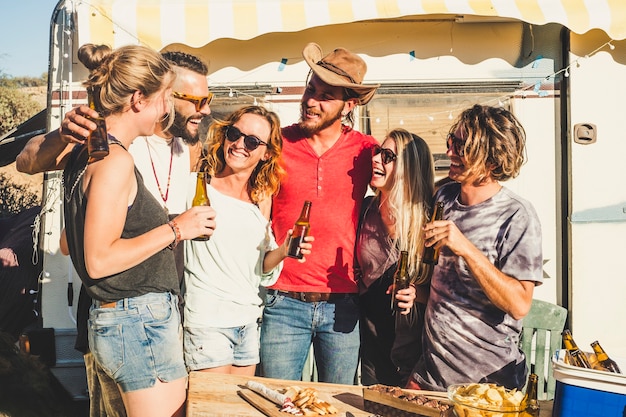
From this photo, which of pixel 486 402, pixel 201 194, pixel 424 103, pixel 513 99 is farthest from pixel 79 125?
pixel 513 99

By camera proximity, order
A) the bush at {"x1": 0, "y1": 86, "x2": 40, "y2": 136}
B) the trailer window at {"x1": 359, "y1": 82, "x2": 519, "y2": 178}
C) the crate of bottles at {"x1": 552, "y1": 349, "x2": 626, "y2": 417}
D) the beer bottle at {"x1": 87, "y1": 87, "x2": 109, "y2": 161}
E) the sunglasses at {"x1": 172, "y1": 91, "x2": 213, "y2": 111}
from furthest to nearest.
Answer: the bush at {"x1": 0, "y1": 86, "x2": 40, "y2": 136} < the trailer window at {"x1": 359, "y1": 82, "x2": 519, "y2": 178} < the sunglasses at {"x1": 172, "y1": 91, "x2": 213, "y2": 111} < the beer bottle at {"x1": 87, "y1": 87, "x2": 109, "y2": 161} < the crate of bottles at {"x1": 552, "y1": 349, "x2": 626, "y2": 417}

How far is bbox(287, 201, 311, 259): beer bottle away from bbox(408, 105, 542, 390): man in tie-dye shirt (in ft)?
2.40

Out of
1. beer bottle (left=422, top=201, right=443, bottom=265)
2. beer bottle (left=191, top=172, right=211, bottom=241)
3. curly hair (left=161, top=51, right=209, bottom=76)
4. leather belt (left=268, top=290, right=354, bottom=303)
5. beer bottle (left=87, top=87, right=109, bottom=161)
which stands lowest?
leather belt (left=268, top=290, right=354, bottom=303)

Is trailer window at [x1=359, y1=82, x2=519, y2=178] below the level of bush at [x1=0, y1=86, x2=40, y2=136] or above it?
below

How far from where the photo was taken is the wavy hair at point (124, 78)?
302cm

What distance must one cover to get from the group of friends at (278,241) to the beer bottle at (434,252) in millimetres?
39

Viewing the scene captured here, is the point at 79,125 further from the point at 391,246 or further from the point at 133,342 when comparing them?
the point at 391,246

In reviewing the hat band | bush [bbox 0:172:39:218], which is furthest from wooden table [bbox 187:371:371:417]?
bush [bbox 0:172:39:218]

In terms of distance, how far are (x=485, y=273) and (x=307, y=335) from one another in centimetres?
125

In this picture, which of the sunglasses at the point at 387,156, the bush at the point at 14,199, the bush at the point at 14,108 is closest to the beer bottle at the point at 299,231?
the sunglasses at the point at 387,156

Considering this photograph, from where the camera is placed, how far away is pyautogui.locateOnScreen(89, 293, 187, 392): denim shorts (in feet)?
9.89

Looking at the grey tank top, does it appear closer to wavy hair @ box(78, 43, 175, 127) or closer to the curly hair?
wavy hair @ box(78, 43, 175, 127)

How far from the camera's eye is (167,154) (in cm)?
410

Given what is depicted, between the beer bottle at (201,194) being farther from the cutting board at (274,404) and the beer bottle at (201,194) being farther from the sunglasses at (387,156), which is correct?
the cutting board at (274,404)
